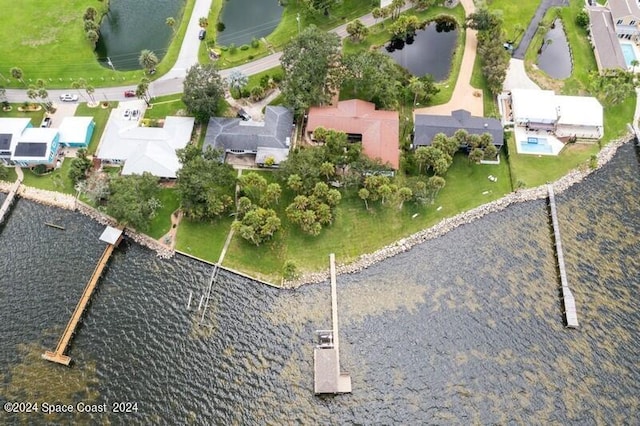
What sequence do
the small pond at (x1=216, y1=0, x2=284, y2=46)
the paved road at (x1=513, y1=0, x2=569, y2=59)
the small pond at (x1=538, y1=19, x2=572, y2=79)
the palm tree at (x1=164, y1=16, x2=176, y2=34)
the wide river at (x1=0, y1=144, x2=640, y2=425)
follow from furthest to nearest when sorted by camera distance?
the small pond at (x1=216, y1=0, x2=284, y2=46)
the palm tree at (x1=164, y1=16, x2=176, y2=34)
the paved road at (x1=513, y1=0, x2=569, y2=59)
the small pond at (x1=538, y1=19, x2=572, y2=79)
the wide river at (x1=0, y1=144, x2=640, y2=425)

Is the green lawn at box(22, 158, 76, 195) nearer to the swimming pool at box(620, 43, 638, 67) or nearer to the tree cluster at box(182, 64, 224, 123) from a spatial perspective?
the tree cluster at box(182, 64, 224, 123)

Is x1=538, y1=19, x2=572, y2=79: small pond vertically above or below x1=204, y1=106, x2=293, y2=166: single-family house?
above

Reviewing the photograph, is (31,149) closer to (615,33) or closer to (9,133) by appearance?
(9,133)

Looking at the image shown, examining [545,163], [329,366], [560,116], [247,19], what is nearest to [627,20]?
[560,116]

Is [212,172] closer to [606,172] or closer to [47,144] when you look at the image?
[47,144]

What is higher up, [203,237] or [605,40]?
[605,40]

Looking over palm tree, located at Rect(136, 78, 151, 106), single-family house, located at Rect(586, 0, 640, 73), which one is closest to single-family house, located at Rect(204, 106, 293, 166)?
palm tree, located at Rect(136, 78, 151, 106)
